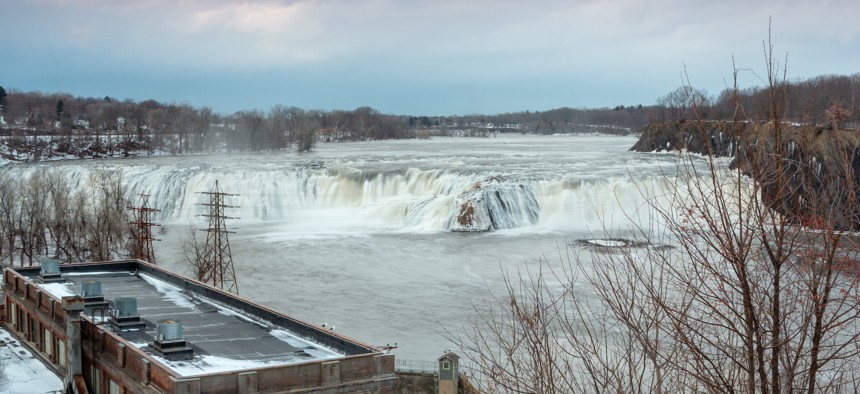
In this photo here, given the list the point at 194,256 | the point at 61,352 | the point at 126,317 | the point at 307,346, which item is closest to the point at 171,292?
the point at 61,352

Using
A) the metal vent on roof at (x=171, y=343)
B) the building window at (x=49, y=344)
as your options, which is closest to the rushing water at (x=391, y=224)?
the building window at (x=49, y=344)

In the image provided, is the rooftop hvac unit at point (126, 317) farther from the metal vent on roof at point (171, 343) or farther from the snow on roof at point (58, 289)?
the snow on roof at point (58, 289)

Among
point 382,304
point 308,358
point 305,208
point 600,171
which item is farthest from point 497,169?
point 308,358

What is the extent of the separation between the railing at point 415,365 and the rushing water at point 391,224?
94cm

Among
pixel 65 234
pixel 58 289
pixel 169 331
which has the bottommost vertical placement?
pixel 65 234

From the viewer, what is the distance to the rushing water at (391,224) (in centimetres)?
2912

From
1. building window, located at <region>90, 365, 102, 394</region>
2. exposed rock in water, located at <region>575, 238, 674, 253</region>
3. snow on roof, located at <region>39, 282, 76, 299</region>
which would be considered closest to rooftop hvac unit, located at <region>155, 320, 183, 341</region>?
building window, located at <region>90, 365, 102, 394</region>

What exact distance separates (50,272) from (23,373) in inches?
154

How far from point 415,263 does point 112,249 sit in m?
13.9

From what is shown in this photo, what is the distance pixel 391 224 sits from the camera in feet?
164

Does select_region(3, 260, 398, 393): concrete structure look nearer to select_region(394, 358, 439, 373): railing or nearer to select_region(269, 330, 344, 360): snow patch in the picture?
select_region(269, 330, 344, 360): snow patch

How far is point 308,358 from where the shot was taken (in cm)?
1505

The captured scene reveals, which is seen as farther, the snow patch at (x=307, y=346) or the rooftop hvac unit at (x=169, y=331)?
the snow patch at (x=307, y=346)

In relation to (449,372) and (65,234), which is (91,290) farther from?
(65,234)
